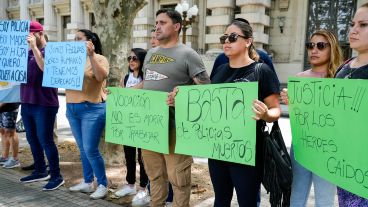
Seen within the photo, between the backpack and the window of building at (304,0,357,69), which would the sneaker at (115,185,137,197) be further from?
the window of building at (304,0,357,69)

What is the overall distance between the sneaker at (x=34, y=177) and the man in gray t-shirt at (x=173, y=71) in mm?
2152

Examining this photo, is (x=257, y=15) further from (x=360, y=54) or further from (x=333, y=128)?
(x=333, y=128)

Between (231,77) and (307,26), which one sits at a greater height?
(307,26)

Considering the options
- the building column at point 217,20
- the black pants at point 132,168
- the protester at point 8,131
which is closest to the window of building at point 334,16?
the building column at point 217,20

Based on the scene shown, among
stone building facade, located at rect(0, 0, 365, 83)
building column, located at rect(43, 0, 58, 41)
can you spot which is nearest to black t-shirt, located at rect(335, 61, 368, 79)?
stone building facade, located at rect(0, 0, 365, 83)

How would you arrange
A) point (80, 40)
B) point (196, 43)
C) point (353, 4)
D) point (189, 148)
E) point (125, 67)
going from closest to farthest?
1. point (189, 148)
2. point (80, 40)
3. point (125, 67)
4. point (353, 4)
5. point (196, 43)

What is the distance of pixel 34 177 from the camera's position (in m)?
4.49

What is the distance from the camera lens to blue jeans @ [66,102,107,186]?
147 inches

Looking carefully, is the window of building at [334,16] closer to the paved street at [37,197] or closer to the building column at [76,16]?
the paved street at [37,197]

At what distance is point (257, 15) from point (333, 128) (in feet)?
49.1

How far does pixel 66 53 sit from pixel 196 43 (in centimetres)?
1611

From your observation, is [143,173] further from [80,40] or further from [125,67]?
[125,67]

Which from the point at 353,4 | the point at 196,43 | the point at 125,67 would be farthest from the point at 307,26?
the point at 125,67

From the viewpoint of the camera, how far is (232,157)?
2477 millimetres
